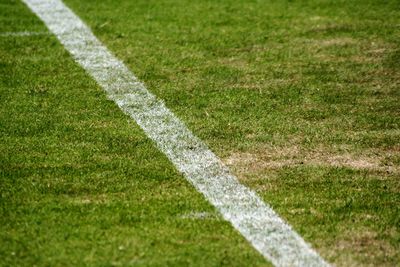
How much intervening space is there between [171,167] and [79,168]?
54 centimetres

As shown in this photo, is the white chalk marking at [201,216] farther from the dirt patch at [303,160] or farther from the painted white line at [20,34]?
the painted white line at [20,34]

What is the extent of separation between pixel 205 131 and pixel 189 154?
36 cm

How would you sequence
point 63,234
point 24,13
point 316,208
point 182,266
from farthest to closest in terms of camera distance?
point 24,13 → point 316,208 → point 63,234 → point 182,266

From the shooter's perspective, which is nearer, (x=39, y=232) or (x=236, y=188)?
(x=39, y=232)

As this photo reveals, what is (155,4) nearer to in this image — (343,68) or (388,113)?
(343,68)

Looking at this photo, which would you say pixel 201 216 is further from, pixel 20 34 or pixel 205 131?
pixel 20 34

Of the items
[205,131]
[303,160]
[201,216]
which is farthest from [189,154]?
[201,216]

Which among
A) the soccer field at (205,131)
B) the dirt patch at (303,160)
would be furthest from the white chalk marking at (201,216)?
the dirt patch at (303,160)

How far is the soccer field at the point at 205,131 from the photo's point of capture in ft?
13.9

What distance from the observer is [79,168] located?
5.03 metres

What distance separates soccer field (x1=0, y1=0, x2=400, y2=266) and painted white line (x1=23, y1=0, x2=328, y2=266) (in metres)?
0.06

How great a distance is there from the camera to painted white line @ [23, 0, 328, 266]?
421 centimetres

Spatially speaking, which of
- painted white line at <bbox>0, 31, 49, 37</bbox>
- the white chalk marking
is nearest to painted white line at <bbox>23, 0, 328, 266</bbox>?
the white chalk marking

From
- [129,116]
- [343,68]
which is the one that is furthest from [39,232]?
[343,68]
